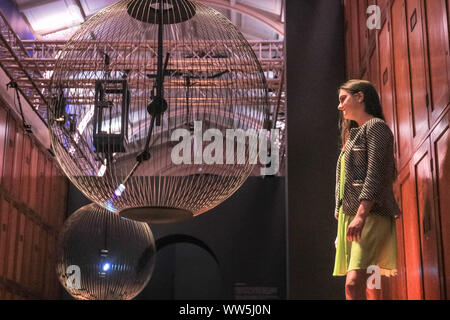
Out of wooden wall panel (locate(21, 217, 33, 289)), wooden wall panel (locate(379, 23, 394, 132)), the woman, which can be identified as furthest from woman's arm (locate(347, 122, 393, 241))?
wooden wall panel (locate(21, 217, 33, 289))

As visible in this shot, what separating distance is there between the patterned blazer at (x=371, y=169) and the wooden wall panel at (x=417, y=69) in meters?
0.59

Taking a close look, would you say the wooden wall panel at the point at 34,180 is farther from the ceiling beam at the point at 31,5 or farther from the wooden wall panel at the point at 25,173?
the ceiling beam at the point at 31,5

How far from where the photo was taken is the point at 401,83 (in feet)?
12.7

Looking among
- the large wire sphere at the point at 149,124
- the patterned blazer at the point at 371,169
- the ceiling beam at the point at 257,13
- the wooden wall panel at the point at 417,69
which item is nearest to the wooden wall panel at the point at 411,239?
the wooden wall panel at the point at 417,69

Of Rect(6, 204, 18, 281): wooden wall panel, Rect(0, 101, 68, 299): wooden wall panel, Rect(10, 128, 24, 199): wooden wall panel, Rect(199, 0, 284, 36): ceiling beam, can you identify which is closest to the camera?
Rect(0, 101, 68, 299): wooden wall panel

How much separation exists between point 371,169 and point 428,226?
2.08 ft

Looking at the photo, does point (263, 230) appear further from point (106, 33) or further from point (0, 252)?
point (106, 33)

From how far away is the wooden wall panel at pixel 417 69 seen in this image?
3.39 meters

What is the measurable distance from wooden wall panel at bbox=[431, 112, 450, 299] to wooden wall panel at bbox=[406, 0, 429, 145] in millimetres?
241

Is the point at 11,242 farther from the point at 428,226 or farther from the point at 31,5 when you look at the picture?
the point at 428,226

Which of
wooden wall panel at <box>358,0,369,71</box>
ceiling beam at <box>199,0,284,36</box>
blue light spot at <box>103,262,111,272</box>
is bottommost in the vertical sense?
blue light spot at <box>103,262,111,272</box>

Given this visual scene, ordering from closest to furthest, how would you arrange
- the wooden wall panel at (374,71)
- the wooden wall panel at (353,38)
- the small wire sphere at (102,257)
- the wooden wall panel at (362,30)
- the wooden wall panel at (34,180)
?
the wooden wall panel at (374,71) < the wooden wall panel at (362,30) < the wooden wall panel at (353,38) < the small wire sphere at (102,257) < the wooden wall panel at (34,180)

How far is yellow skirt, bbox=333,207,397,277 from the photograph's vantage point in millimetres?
2725

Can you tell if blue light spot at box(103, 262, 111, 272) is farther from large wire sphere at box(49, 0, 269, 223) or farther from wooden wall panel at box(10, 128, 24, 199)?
large wire sphere at box(49, 0, 269, 223)
